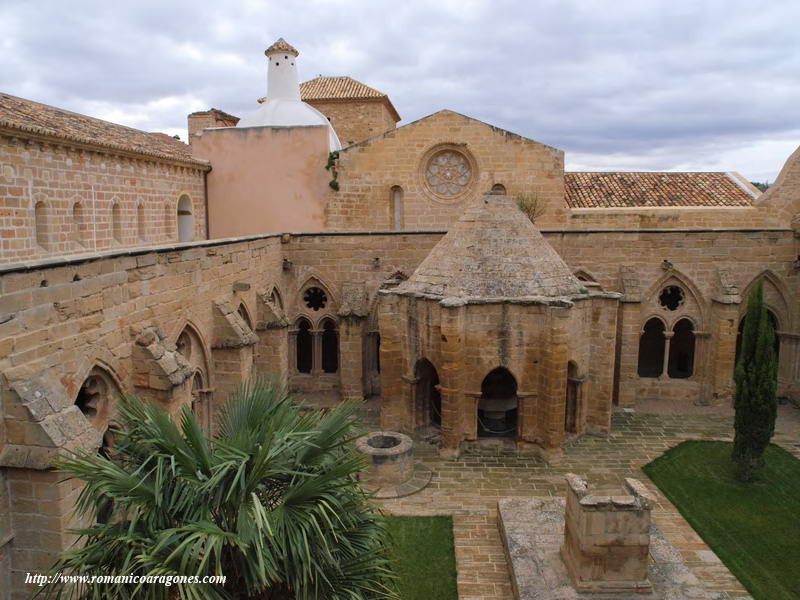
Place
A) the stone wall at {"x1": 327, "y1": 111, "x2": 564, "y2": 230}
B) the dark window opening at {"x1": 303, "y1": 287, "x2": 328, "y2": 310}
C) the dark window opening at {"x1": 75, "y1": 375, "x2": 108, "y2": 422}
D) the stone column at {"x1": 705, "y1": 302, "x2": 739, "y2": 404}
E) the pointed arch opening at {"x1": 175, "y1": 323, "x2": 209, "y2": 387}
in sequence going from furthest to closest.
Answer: the stone wall at {"x1": 327, "y1": 111, "x2": 564, "y2": 230} → the dark window opening at {"x1": 303, "y1": 287, "x2": 328, "y2": 310} → the stone column at {"x1": 705, "y1": 302, "x2": 739, "y2": 404} → the pointed arch opening at {"x1": 175, "y1": 323, "x2": 209, "y2": 387} → the dark window opening at {"x1": 75, "y1": 375, "x2": 108, "y2": 422}

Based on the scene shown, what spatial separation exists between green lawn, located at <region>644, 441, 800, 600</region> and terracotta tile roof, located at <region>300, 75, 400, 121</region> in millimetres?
21901

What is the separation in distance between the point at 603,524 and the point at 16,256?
12.4m

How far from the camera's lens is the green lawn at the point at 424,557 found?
27.9ft

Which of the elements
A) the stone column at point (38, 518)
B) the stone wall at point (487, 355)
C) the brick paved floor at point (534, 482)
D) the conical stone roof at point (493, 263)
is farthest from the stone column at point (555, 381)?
the stone column at point (38, 518)

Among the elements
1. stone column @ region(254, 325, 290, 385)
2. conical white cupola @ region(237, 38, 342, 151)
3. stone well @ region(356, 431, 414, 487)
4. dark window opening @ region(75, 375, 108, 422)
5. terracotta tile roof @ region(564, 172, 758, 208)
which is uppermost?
conical white cupola @ region(237, 38, 342, 151)

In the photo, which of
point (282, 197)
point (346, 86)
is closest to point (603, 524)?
point (282, 197)

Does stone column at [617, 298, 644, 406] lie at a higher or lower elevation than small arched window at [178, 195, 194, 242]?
lower

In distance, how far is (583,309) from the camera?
1313 centimetres

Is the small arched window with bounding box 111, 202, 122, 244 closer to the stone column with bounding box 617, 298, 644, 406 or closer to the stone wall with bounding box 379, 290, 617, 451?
the stone wall with bounding box 379, 290, 617, 451

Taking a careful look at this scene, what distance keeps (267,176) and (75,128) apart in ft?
22.0

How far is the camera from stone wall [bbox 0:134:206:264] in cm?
1277

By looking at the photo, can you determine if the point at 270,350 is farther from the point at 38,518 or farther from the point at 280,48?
the point at 280,48

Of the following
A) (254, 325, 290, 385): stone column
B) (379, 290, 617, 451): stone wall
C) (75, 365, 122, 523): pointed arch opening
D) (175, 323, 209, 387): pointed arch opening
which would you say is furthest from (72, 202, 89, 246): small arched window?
(75, 365, 122, 523): pointed arch opening

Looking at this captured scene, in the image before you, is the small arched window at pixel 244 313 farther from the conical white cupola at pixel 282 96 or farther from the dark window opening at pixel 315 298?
the conical white cupola at pixel 282 96
